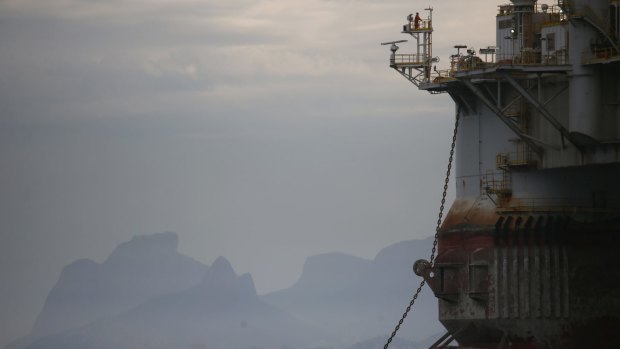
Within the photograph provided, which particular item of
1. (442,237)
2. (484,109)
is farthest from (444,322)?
(484,109)

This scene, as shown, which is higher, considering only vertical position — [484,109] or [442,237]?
[484,109]

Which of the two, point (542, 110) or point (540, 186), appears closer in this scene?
point (542, 110)

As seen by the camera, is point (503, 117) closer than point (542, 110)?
No

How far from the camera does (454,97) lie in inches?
3054

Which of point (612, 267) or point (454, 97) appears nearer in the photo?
point (612, 267)

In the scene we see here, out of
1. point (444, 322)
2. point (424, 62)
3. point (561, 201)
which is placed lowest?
point (444, 322)

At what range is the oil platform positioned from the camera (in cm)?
6919

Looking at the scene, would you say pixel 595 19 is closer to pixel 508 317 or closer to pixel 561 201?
pixel 561 201

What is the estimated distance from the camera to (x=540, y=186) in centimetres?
7312

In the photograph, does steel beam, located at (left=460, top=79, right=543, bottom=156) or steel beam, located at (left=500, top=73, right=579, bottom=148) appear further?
steel beam, located at (left=460, top=79, right=543, bottom=156)

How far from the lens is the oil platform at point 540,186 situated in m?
69.2

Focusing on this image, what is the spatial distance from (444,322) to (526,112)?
10096 millimetres

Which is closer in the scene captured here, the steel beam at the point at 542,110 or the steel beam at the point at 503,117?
the steel beam at the point at 542,110

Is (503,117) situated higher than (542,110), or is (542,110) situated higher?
(542,110)
